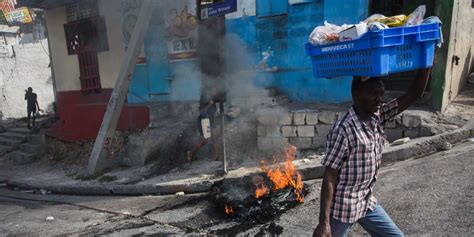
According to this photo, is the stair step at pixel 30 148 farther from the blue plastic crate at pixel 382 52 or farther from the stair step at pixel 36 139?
the blue plastic crate at pixel 382 52

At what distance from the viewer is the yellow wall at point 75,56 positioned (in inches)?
390

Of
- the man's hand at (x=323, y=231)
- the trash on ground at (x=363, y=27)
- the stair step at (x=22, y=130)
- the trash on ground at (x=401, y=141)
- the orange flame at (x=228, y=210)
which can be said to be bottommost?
the stair step at (x=22, y=130)

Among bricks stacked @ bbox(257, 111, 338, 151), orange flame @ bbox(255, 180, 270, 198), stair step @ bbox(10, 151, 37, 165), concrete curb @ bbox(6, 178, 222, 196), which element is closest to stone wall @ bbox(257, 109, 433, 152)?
bricks stacked @ bbox(257, 111, 338, 151)

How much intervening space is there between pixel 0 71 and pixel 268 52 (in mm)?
13955

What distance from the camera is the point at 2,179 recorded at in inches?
354

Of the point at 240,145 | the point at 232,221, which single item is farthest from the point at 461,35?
the point at 232,221

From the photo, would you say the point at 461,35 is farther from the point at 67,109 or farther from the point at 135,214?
the point at 67,109

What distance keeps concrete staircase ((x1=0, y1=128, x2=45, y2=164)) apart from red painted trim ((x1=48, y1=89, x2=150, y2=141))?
1.90ft

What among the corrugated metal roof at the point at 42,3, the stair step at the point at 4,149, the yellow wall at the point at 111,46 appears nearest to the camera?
the yellow wall at the point at 111,46

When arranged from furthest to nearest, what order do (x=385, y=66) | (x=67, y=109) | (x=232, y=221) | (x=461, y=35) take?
(x=67, y=109), (x=461, y=35), (x=232, y=221), (x=385, y=66)

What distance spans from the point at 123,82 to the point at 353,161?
6.77 m

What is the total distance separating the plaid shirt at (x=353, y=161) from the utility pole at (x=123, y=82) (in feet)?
21.6

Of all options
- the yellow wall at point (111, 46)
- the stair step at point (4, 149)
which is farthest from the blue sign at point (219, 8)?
the stair step at point (4, 149)

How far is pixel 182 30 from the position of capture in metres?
8.44
